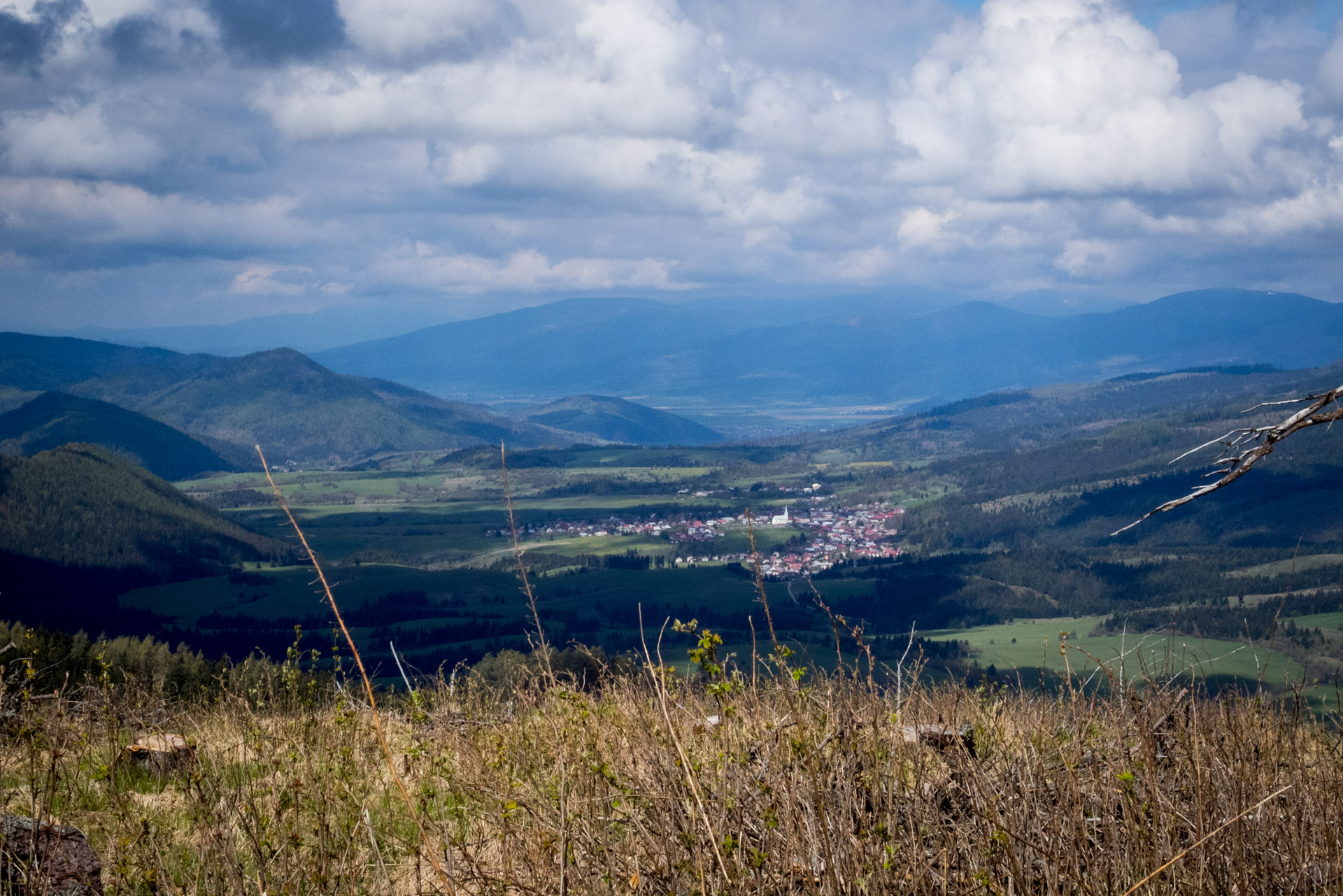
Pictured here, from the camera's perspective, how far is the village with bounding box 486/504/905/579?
153 m

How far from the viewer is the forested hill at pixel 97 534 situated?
137625 mm

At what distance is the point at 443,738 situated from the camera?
6285 mm

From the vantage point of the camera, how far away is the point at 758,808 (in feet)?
12.7

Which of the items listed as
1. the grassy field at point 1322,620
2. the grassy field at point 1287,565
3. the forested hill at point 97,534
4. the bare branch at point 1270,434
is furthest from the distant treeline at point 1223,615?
the forested hill at point 97,534

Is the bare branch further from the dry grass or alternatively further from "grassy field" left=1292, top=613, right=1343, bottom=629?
"grassy field" left=1292, top=613, right=1343, bottom=629

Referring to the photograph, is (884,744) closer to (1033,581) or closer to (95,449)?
(1033,581)

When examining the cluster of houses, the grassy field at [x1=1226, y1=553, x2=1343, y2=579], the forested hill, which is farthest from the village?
the grassy field at [x1=1226, y1=553, x2=1343, y2=579]

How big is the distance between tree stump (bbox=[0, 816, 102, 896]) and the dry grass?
0.12 m

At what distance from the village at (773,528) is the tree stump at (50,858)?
13825cm

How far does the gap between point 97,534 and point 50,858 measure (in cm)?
19193

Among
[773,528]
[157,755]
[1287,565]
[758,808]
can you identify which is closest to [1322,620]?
[1287,565]

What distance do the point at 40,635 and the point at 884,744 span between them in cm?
2298

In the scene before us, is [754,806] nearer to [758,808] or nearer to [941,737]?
[758,808]

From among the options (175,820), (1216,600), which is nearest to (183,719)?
(175,820)
